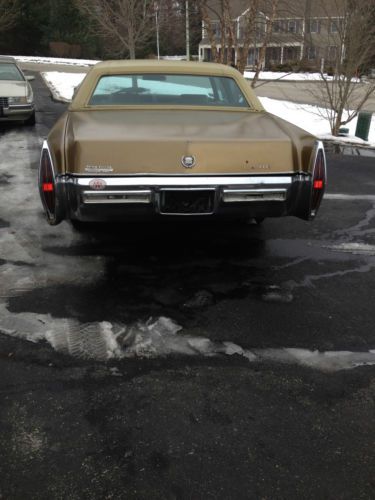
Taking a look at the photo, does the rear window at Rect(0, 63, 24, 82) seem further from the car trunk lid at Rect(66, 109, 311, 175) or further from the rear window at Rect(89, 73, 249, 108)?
the car trunk lid at Rect(66, 109, 311, 175)

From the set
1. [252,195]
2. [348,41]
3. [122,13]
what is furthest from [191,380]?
[122,13]

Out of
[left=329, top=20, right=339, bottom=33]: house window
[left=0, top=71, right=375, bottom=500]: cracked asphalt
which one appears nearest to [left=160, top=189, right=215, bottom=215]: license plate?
[left=0, top=71, right=375, bottom=500]: cracked asphalt

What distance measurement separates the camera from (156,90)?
4895 mm

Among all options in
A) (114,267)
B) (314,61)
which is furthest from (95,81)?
(314,61)

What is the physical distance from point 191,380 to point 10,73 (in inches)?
468

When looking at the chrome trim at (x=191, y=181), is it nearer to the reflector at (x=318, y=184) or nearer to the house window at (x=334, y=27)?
the reflector at (x=318, y=184)

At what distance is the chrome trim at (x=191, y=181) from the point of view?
338 centimetres

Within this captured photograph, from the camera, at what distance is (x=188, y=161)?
11.3ft

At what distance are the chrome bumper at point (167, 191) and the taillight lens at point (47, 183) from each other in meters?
0.10

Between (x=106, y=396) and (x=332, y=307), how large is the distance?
1.82 metres

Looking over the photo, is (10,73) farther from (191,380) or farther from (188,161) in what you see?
(191,380)

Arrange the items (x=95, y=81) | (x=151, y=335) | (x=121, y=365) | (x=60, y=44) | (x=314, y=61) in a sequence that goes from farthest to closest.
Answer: (x=60, y=44)
(x=314, y=61)
(x=95, y=81)
(x=151, y=335)
(x=121, y=365)

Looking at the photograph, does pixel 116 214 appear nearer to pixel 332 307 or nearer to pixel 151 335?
pixel 151 335

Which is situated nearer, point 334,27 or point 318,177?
point 318,177
